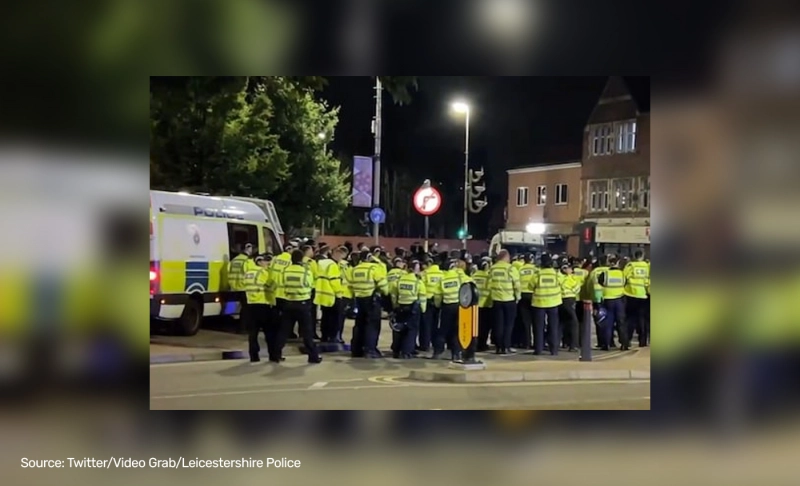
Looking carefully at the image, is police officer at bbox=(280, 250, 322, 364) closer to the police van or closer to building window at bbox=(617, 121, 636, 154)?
the police van

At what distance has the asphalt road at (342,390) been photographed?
5.68 m

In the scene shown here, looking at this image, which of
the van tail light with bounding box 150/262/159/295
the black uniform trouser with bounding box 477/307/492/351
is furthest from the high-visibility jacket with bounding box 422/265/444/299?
the van tail light with bounding box 150/262/159/295

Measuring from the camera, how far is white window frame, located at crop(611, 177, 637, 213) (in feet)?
18.8

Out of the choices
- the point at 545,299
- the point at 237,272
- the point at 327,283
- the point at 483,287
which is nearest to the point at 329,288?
the point at 327,283

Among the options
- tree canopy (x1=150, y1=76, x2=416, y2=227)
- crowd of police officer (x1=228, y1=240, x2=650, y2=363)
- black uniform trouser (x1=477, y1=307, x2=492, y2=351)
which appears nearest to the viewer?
tree canopy (x1=150, y1=76, x2=416, y2=227)

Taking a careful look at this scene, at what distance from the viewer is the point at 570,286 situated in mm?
6055

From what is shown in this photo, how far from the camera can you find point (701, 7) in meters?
5.62

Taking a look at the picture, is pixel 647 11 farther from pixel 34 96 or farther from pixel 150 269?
pixel 34 96

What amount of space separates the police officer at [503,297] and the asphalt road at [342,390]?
0.36 m

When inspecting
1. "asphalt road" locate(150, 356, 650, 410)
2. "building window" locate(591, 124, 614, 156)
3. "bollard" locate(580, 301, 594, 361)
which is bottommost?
"asphalt road" locate(150, 356, 650, 410)

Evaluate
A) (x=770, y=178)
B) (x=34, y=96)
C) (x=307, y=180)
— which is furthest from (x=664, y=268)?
(x=34, y=96)

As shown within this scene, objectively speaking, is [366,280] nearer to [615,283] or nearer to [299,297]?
[299,297]

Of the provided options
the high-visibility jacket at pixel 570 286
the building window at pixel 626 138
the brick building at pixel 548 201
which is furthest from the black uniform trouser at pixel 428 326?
the building window at pixel 626 138

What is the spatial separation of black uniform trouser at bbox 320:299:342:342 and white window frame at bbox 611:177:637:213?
2.07 metres
